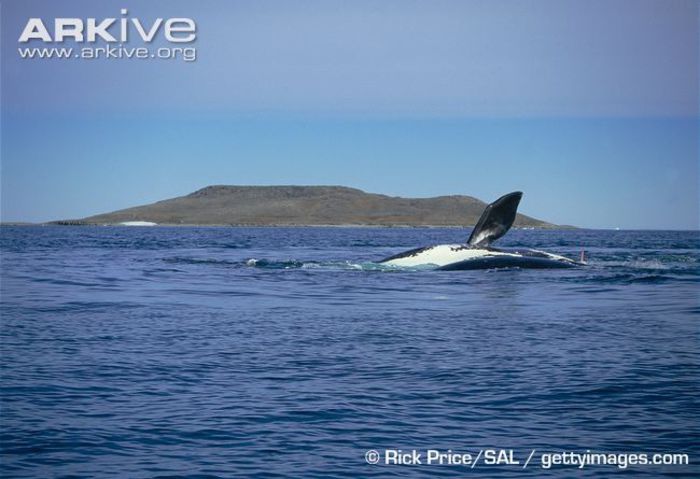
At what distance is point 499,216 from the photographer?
24.8 m

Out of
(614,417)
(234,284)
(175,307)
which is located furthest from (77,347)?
(234,284)

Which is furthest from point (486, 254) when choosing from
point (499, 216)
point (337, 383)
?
point (337, 383)

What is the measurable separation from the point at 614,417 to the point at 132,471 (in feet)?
16.3

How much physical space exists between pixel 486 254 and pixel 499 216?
7.00ft

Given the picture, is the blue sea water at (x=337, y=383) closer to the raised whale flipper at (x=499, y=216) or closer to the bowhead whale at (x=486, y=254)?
the raised whale flipper at (x=499, y=216)

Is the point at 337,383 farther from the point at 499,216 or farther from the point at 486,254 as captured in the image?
the point at 486,254

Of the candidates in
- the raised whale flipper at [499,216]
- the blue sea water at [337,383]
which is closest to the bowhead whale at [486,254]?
the raised whale flipper at [499,216]

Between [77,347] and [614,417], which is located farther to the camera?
[77,347]

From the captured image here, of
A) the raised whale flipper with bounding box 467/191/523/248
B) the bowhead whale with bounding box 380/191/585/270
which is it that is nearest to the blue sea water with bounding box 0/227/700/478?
the raised whale flipper with bounding box 467/191/523/248

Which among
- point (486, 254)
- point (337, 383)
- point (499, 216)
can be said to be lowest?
point (337, 383)

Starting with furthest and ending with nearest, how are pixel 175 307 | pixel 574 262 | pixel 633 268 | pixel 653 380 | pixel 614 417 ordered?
1. pixel 633 268
2. pixel 574 262
3. pixel 175 307
4. pixel 653 380
5. pixel 614 417

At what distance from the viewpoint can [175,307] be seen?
19.1m

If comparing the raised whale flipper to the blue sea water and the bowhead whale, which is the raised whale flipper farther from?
the blue sea water

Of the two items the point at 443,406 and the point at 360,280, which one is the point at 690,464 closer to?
the point at 443,406
